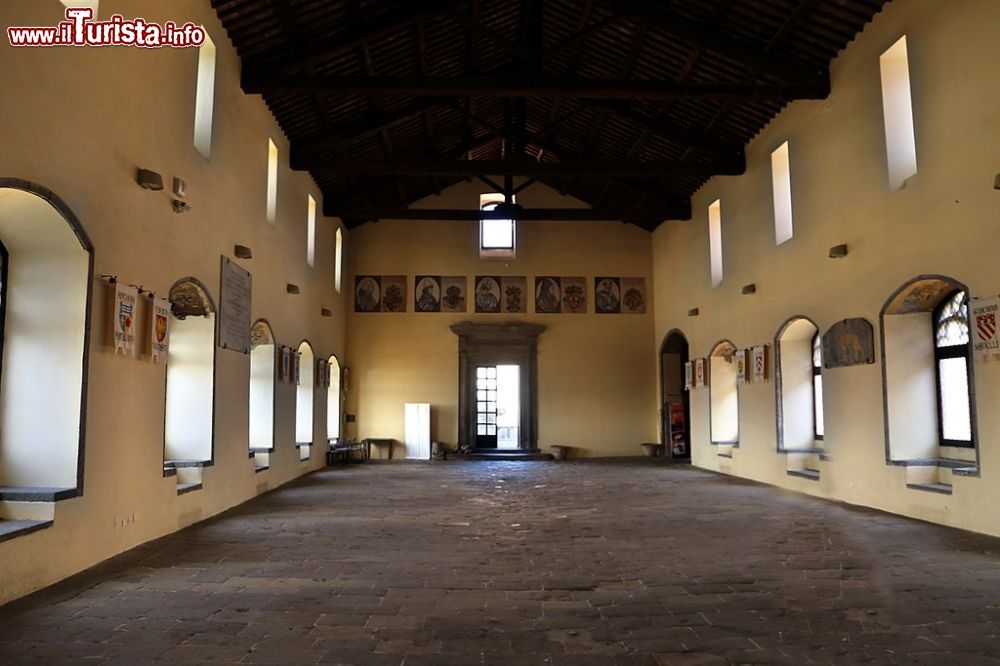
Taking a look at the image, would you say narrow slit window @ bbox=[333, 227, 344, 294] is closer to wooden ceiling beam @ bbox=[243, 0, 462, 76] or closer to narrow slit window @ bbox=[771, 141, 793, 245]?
wooden ceiling beam @ bbox=[243, 0, 462, 76]

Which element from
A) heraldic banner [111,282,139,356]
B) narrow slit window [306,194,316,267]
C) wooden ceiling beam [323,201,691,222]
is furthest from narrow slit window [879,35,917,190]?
narrow slit window [306,194,316,267]

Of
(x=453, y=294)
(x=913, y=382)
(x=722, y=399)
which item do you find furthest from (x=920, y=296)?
(x=453, y=294)

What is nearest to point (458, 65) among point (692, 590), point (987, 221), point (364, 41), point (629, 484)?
point (364, 41)

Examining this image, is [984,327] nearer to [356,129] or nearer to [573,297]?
[356,129]

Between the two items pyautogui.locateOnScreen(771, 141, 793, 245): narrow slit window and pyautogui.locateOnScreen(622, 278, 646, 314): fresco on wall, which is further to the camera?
pyautogui.locateOnScreen(622, 278, 646, 314): fresco on wall

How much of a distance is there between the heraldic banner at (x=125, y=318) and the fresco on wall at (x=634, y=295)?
43.2 feet

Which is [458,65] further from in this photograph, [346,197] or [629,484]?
[629,484]

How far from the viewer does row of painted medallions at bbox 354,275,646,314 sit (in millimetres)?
17281

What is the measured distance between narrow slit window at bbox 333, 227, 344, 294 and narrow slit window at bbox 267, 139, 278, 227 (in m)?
4.78

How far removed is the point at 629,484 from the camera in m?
11.0

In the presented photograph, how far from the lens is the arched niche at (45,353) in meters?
5.00

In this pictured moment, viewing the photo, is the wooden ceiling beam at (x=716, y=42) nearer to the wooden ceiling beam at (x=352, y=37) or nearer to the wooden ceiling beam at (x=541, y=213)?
the wooden ceiling beam at (x=352, y=37)

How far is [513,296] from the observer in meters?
17.5

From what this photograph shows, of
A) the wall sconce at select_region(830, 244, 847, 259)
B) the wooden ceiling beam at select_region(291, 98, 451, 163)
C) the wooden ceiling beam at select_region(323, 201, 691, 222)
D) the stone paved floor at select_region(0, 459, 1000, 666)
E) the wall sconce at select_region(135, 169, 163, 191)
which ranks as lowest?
the stone paved floor at select_region(0, 459, 1000, 666)
